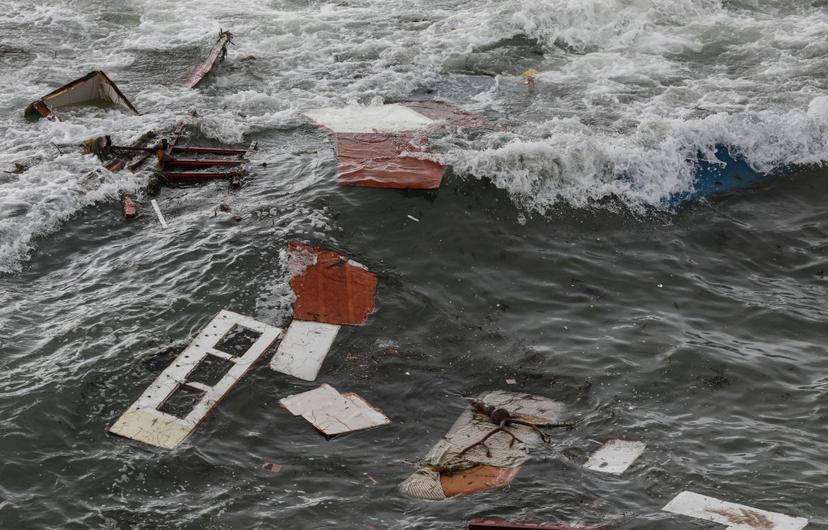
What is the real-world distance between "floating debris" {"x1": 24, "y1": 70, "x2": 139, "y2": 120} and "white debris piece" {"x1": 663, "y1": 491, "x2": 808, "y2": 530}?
8.59 m

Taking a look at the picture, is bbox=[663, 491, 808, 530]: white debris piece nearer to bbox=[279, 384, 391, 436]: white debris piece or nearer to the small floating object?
bbox=[279, 384, 391, 436]: white debris piece

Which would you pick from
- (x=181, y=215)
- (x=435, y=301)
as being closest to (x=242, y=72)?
(x=181, y=215)

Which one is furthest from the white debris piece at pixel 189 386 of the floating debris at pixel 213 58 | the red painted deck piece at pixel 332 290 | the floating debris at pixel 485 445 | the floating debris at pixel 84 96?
the floating debris at pixel 213 58

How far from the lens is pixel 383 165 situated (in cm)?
943

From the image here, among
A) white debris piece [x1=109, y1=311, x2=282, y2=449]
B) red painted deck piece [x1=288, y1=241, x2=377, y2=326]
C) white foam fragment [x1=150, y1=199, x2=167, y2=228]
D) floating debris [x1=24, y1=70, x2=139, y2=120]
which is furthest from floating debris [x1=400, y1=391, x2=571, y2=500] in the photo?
floating debris [x1=24, y1=70, x2=139, y2=120]

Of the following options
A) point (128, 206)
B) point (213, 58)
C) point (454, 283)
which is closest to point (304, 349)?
point (454, 283)

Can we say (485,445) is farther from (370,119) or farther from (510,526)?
(370,119)

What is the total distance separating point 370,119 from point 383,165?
149 cm

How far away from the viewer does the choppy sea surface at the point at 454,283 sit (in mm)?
5938

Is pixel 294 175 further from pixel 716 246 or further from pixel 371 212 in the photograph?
pixel 716 246

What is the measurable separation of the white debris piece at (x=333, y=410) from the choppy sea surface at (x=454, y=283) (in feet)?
0.31

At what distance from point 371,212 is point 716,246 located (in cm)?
356

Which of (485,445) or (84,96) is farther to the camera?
(84,96)

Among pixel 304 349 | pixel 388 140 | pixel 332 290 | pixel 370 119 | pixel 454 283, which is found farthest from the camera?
pixel 370 119
